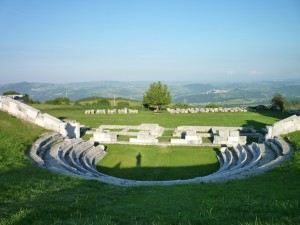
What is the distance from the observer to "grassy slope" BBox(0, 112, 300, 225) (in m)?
7.07

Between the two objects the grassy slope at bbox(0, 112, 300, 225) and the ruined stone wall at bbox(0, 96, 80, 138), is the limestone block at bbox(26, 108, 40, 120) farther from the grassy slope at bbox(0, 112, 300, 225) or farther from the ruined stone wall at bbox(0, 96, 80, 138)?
the grassy slope at bbox(0, 112, 300, 225)

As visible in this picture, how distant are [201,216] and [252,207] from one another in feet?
5.48

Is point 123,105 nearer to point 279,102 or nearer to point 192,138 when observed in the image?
point 279,102

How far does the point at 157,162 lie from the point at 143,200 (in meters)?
10.7

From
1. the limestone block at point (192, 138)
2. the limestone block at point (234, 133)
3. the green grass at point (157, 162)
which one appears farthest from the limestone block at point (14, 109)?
the limestone block at point (234, 133)

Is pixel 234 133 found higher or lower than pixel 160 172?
higher

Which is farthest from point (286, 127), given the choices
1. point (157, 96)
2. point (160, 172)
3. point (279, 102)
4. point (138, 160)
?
point (279, 102)

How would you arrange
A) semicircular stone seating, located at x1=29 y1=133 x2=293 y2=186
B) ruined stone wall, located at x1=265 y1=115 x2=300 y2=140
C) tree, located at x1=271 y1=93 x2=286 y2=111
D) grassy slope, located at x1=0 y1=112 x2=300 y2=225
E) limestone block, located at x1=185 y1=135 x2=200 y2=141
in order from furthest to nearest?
tree, located at x1=271 y1=93 x2=286 y2=111, limestone block, located at x1=185 y1=135 x2=200 y2=141, ruined stone wall, located at x1=265 y1=115 x2=300 y2=140, semicircular stone seating, located at x1=29 y1=133 x2=293 y2=186, grassy slope, located at x1=0 y1=112 x2=300 y2=225

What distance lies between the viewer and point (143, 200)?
32.3ft

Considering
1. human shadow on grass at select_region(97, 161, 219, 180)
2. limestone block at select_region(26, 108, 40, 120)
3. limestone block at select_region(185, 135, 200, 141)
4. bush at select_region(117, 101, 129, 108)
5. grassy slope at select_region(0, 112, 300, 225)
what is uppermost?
limestone block at select_region(26, 108, 40, 120)

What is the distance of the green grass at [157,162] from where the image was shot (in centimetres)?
1819

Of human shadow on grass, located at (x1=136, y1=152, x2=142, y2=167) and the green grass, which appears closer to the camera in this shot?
the green grass

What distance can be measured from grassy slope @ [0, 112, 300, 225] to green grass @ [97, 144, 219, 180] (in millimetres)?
5603

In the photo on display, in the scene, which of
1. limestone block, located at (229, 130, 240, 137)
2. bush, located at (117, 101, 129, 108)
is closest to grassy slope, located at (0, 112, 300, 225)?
limestone block, located at (229, 130, 240, 137)
